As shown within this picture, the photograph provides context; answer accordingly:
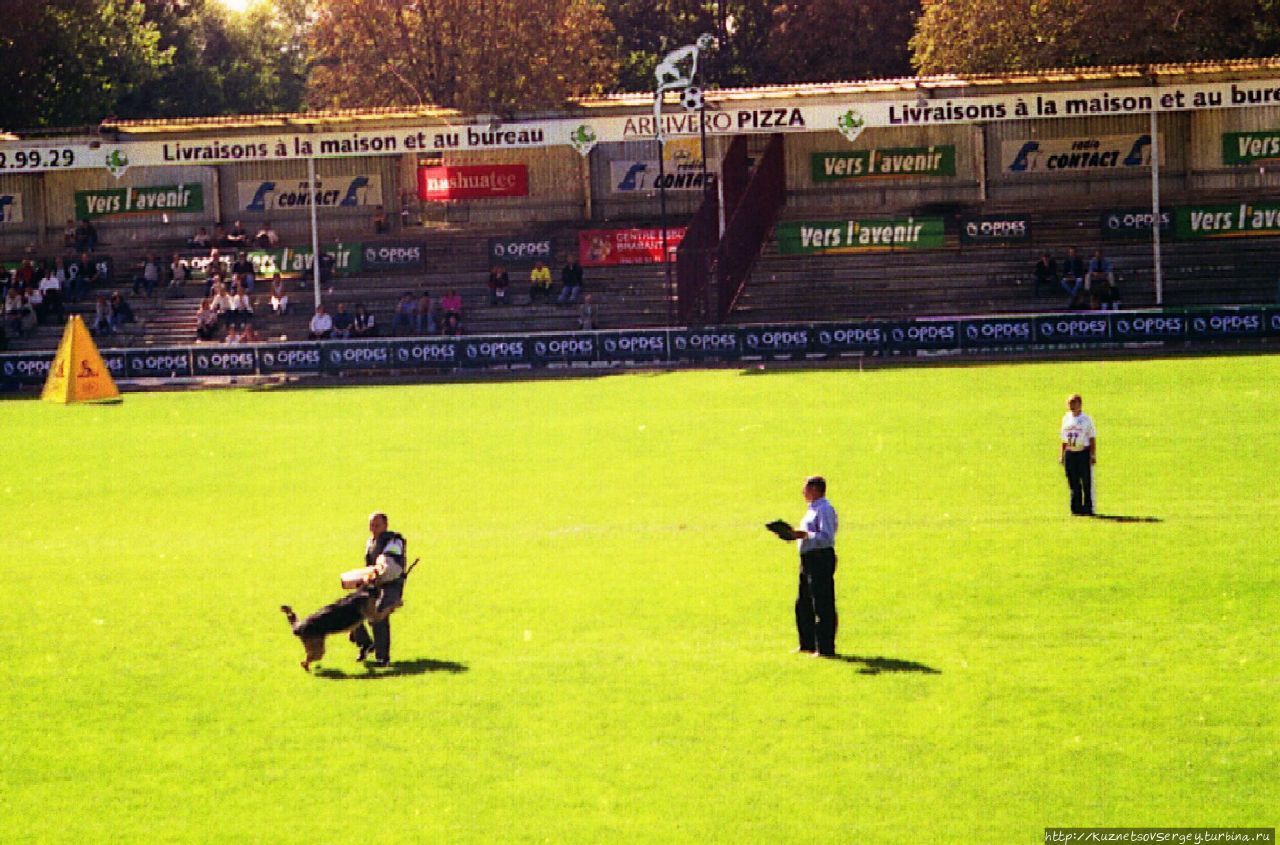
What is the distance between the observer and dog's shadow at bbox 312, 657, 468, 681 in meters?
17.4

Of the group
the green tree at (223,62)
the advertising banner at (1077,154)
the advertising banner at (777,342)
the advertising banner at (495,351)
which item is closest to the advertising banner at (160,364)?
the advertising banner at (495,351)

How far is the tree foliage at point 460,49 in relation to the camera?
7450 cm

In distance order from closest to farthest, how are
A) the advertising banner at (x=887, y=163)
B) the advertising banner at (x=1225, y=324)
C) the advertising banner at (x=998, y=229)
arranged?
the advertising banner at (x=1225, y=324), the advertising banner at (x=998, y=229), the advertising banner at (x=887, y=163)

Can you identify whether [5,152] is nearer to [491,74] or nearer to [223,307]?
[223,307]

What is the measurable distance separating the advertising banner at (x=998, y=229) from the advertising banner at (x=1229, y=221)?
4828 millimetres

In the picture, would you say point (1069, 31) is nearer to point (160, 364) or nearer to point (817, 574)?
point (160, 364)

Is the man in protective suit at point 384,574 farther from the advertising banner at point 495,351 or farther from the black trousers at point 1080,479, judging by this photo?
the advertising banner at point 495,351

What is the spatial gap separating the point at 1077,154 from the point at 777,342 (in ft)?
55.3

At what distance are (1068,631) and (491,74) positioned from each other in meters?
59.7

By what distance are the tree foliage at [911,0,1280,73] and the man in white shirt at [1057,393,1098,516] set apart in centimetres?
4304

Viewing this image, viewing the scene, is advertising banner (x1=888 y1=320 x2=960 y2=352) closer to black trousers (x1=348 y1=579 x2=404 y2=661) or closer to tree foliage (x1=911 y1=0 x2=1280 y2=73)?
tree foliage (x1=911 y1=0 x2=1280 y2=73)

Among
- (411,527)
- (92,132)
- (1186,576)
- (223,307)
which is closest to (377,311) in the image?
(223,307)

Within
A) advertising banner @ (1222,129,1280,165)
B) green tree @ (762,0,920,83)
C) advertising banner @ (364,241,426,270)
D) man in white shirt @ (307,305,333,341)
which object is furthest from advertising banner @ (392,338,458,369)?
green tree @ (762,0,920,83)

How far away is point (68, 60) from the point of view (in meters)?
75.9
